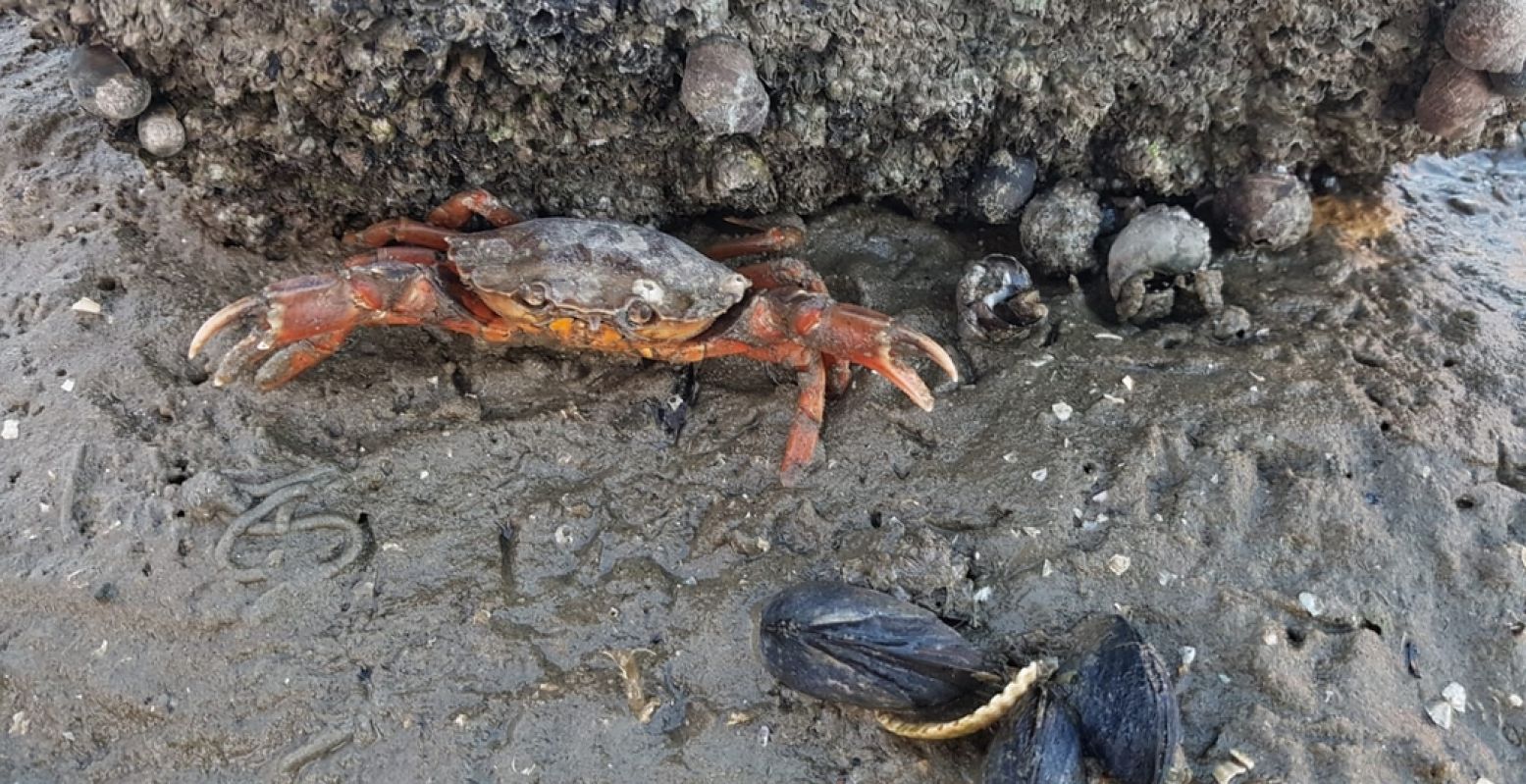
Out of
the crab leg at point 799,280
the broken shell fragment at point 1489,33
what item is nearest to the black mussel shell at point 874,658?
the crab leg at point 799,280

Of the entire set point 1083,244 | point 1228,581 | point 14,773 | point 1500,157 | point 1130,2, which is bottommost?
point 14,773

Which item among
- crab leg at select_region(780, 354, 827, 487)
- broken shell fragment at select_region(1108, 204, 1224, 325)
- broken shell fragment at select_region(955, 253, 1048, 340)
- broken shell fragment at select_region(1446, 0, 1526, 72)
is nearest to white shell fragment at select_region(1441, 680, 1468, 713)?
broken shell fragment at select_region(1108, 204, 1224, 325)

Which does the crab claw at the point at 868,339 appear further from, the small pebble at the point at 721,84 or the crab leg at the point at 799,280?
the small pebble at the point at 721,84

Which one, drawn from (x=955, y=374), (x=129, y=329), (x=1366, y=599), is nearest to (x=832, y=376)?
(x=955, y=374)

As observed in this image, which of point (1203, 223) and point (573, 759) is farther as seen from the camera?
point (1203, 223)

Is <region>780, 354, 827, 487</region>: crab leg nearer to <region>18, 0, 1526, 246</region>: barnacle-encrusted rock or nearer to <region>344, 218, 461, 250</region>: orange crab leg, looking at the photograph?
<region>18, 0, 1526, 246</region>: barnacle-encrusted rock

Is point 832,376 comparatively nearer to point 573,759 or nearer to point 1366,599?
point 573,759

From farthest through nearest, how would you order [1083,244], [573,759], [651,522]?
[1083,244] < [651,522] < [573,759]
